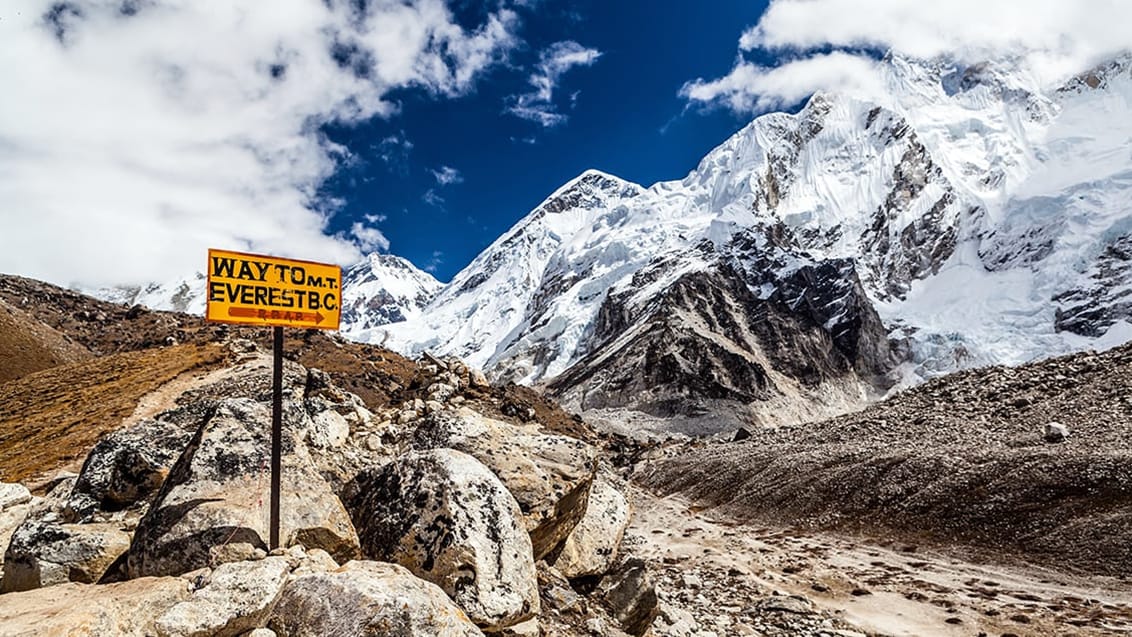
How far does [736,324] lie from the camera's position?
187750 millimetres

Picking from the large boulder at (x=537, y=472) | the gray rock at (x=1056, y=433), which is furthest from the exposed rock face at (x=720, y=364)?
the large boulder at (x=537, y=472)

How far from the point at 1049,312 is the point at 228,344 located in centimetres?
21924

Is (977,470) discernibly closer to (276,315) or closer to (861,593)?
(861,593)

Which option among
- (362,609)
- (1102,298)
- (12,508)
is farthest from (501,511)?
(1102,298)

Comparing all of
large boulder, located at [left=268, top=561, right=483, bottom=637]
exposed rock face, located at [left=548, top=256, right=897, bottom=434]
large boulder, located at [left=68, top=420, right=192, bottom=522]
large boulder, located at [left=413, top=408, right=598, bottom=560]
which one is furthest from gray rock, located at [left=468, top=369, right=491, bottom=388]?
exposed rock face, located at [left=548, top=256, right=897, bottom=434]

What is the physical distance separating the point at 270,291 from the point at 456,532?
4228 mm

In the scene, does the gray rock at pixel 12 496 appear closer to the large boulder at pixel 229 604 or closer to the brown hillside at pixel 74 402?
the brown hillside at pixel 74 402

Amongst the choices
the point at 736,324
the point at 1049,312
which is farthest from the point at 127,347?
the point at 1049,312

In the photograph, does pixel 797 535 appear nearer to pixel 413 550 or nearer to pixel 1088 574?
pixel 1088 574

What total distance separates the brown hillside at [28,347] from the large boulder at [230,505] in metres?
36.8

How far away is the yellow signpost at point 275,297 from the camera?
28.1 feet

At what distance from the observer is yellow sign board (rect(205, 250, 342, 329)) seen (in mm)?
8712

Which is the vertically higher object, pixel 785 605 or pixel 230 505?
pixel 230 505

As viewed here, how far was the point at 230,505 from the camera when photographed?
845cm
